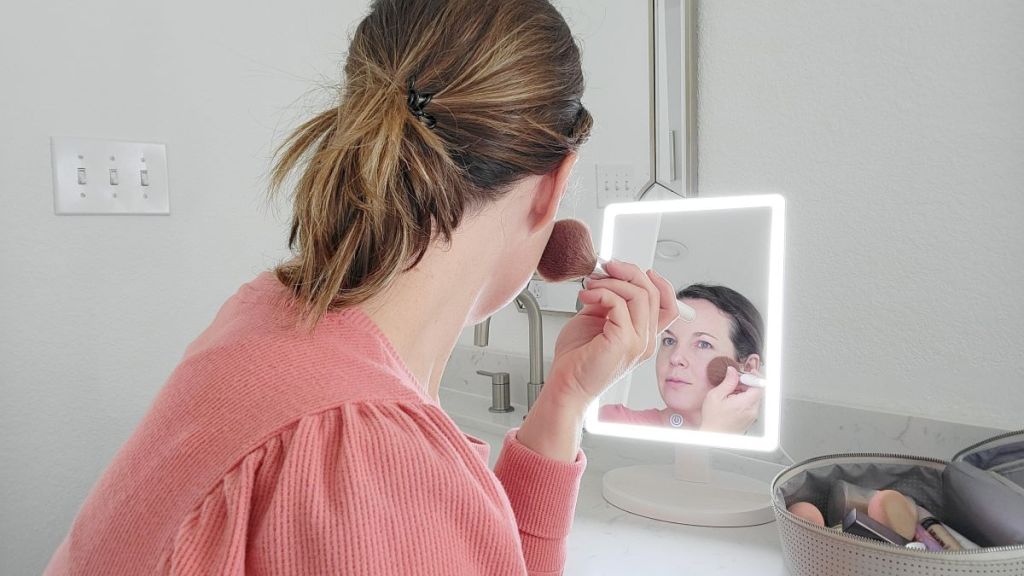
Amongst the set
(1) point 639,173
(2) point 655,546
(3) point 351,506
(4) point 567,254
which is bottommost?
(2) point 655,546

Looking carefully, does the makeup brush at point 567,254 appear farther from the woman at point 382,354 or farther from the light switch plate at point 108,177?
the light switch plate at point 108,177

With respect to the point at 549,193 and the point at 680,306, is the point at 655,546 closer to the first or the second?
the point at 680,306

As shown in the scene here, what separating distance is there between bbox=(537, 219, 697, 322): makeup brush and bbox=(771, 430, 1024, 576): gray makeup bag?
0.31 meters

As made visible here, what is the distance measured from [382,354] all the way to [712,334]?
594mm

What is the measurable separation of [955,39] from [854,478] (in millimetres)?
561

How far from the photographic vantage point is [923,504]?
77cm

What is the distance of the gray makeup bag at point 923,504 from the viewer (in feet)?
1.94

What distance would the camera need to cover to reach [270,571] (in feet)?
1.31

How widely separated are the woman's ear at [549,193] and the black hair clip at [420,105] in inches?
4.8

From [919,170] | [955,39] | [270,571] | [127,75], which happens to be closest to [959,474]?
[919,170]

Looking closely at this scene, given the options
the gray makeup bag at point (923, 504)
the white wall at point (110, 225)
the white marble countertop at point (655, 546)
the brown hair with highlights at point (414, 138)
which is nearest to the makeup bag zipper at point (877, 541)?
the gray makeup bag at point (923, 504)

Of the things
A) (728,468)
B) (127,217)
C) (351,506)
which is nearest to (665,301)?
(728,468)

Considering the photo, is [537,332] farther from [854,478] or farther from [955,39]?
[955,39]

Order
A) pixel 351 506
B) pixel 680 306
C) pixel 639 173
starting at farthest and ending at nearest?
1. pixel 639 173
2. pixel 680 306
3. pixel 351 506
